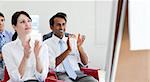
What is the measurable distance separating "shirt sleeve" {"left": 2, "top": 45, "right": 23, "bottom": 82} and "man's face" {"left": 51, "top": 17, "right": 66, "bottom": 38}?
0.14 m

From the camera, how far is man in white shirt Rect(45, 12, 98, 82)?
26.7 inches

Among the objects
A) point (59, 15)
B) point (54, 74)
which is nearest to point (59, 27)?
point (59, 15)

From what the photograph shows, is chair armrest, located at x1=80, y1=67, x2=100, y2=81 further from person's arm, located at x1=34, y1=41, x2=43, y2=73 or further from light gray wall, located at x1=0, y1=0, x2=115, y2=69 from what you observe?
person's arm, located at x1=34, y1=41, x2=43, y2=73

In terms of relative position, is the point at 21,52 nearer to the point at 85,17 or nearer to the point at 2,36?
the point at 2,36

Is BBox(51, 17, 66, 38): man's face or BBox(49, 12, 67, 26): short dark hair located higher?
BBox(49, 12, 67, 26): short dark hair

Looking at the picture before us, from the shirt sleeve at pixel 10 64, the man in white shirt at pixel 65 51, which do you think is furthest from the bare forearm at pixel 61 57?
the shirt sleeve at pixel 10 64

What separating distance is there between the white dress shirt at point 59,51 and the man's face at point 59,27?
0.01m

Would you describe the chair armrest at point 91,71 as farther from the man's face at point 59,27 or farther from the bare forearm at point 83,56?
the man's face at point 59,27

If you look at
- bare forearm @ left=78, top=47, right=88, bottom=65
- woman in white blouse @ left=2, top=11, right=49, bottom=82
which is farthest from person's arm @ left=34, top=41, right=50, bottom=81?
bare forearm @ left=78, top=47, right=88, bottom=65

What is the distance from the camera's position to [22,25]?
656 mm

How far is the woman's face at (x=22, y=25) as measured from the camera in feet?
2.15

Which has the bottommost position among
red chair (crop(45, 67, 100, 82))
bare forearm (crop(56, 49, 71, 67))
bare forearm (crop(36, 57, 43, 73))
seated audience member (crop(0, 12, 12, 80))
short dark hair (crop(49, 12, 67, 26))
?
red chair (crop(45, 67, 100, 82))

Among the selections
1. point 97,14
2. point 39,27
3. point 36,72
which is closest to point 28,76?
point 36,72

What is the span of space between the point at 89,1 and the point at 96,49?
0.15 metres
